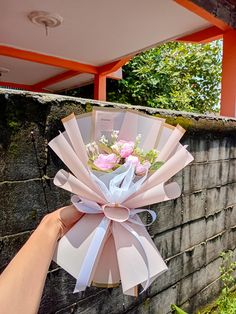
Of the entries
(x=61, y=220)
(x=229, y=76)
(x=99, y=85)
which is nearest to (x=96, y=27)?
(x=229, y=76)

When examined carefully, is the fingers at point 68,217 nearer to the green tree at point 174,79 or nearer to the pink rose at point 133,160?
the pink rose at point 133,160

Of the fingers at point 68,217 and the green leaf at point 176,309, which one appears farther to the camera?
the green leaf at point 176,309

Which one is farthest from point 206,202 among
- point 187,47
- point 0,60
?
point 187,47

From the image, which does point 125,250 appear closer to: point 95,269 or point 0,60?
point 95,269

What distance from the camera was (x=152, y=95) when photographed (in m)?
7.91

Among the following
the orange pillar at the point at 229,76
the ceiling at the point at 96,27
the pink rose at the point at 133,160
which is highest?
the ceiling at the point at 96,27

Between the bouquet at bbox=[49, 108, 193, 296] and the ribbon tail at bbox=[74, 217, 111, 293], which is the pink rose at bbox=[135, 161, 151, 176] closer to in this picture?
the bouquet at bbox=[49, 108, 193, 296]

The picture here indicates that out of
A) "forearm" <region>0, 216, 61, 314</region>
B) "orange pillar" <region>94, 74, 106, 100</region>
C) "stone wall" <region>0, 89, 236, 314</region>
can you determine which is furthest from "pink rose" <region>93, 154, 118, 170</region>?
"orange pillar" <region>94, 74, 106, 100</region>

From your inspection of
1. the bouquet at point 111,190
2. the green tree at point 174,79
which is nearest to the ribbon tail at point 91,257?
the bouquet at point 111,190

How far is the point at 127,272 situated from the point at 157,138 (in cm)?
43

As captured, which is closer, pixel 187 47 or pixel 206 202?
pixel 206 202

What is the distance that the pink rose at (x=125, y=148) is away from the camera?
0.96 meters

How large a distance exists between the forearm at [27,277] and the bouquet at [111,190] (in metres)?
0.12

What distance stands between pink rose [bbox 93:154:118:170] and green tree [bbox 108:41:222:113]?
6671mm
